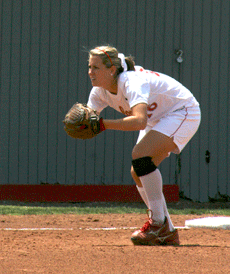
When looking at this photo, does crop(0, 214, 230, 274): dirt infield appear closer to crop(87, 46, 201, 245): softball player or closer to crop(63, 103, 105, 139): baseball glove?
crop(87, 46, 201, 245): softball player

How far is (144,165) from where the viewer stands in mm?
4160

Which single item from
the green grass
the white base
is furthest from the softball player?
the green grass

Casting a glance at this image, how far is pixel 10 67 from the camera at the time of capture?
8.38 meters

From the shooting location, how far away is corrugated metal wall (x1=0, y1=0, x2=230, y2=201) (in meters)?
8.34

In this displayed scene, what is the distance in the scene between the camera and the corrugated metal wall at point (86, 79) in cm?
834

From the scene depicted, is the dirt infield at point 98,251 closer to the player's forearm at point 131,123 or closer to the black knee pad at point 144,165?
the black knee pad at point 144,165

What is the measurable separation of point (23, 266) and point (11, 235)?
1491 mm

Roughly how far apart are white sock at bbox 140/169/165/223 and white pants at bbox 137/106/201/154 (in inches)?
13.4

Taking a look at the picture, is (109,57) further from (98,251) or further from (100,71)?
(98,251)

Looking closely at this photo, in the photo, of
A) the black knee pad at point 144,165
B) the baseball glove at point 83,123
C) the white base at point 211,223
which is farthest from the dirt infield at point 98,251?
the baseball glove at point 83,123

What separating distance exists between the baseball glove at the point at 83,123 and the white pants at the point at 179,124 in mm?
631

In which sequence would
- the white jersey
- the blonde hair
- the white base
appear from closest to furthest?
the white jersey
the blonde hair
the white base

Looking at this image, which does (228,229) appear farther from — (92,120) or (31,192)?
(31,192)

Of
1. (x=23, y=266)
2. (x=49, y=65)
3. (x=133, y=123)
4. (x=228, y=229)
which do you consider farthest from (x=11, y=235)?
(x=49, y=65)
